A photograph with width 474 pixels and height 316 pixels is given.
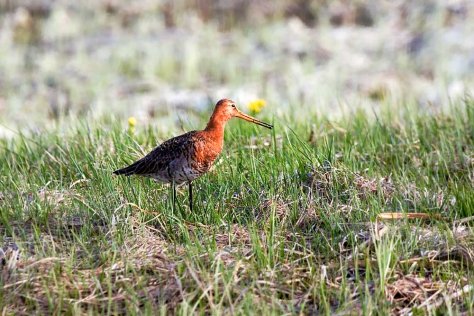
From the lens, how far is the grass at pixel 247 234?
4.71m

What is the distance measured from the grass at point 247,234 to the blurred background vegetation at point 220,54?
2749 millimetres

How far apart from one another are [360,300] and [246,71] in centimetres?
709

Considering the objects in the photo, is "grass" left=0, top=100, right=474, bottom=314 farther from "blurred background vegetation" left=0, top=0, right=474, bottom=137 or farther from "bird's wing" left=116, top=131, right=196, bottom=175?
"blurred background vegetation" left=0, top=0, right=474, bottom=137

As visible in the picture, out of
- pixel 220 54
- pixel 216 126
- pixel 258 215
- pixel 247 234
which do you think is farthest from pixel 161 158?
pixel 220 54

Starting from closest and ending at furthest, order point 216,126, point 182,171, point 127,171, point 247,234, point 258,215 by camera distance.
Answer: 1. point 247,234
2. point 258,215
3. point 182,171
4. point 127,171
5. point 216,126

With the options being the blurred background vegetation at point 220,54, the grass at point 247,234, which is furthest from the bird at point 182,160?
the blurred background vegetation at point 220,54

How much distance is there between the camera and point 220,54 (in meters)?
11.9

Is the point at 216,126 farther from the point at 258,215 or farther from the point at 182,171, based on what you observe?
the point at 258,215

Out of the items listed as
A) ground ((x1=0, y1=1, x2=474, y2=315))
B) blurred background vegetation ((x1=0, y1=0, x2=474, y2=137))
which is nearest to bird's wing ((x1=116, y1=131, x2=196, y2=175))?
ground ((x1=0, y1=1, x2=474, y2=315))

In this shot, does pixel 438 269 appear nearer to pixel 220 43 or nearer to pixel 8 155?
pixel 8 155

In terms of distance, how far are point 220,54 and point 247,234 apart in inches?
268

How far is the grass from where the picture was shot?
4.71m

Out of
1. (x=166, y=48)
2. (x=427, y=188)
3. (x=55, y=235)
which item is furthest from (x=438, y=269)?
(x=166, y=48)

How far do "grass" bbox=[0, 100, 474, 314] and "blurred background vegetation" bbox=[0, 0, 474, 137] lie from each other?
2749mm
